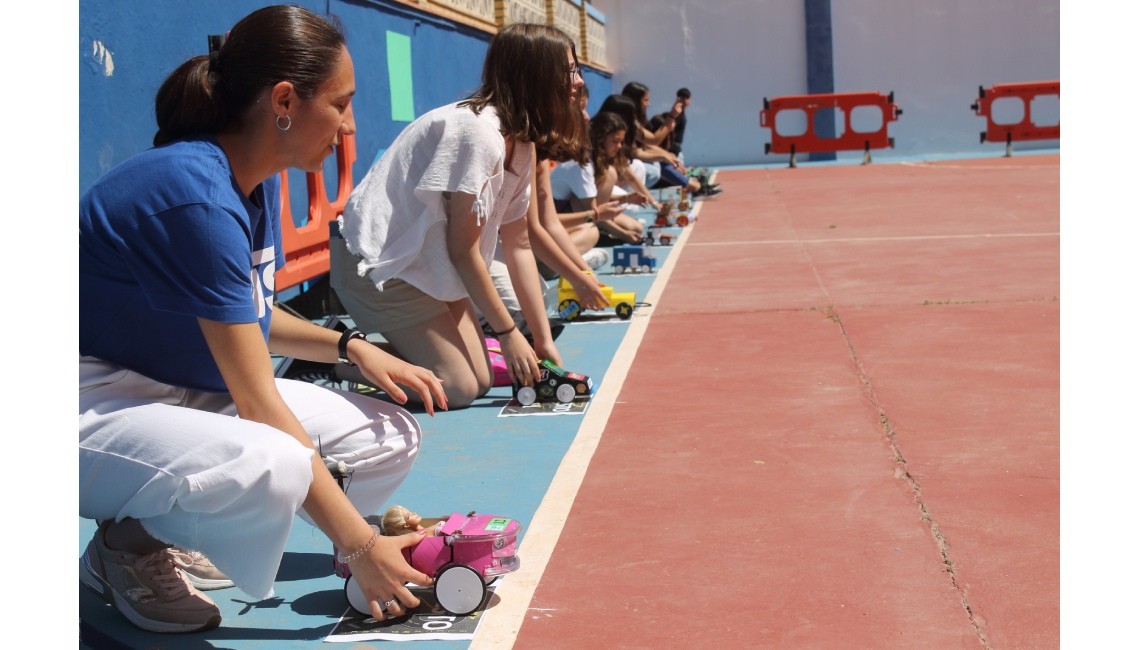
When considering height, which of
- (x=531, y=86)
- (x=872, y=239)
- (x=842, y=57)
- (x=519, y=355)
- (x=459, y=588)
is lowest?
(x=872, y=239)

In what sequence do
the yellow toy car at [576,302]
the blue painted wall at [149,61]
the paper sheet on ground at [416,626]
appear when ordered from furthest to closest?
the yellow toy car at [576,302] → the blue painted wall at [149,61] → the paper sheet on ground at [416,626]

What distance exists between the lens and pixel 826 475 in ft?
14.0

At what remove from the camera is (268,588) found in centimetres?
279

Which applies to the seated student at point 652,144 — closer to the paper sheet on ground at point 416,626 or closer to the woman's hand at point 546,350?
the woman's hand at point 546,350

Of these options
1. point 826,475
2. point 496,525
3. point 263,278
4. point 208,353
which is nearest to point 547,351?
point 826,475

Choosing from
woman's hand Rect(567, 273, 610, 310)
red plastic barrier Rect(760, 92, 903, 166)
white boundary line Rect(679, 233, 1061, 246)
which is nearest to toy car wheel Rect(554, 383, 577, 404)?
woman's hand Rect(567, 273, 610, 310)

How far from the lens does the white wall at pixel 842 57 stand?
27.6 metres

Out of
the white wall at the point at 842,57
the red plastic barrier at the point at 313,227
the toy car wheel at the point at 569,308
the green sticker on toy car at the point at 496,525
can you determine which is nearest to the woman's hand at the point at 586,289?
the toy car wheel at the point at 569,308

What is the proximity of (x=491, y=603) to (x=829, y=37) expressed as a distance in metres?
26.1

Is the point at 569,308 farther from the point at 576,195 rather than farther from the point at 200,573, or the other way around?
the point at 200,573

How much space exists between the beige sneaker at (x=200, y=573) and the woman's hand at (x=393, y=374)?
74cm

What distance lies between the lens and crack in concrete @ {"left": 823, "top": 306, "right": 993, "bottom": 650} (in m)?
3.05

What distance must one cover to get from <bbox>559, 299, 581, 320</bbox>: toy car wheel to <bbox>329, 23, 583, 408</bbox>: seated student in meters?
1.85

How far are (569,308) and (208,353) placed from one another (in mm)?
4656
